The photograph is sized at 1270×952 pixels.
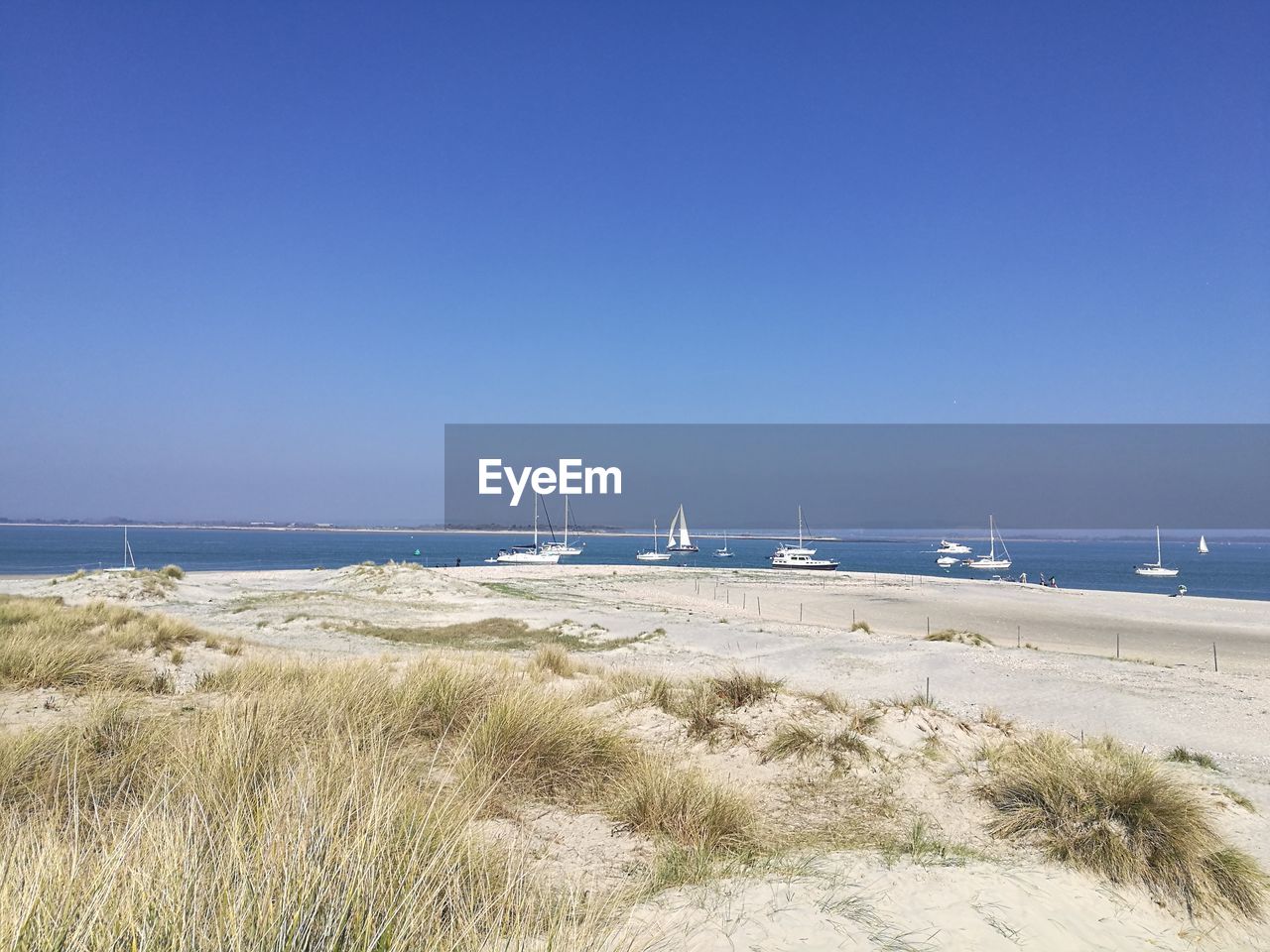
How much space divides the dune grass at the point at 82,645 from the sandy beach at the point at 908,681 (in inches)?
28.0

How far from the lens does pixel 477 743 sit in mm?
6535

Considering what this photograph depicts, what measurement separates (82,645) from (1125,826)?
41.3 feet

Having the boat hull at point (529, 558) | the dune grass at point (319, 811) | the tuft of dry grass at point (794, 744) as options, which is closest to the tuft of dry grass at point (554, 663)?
the dune grass at point (319, 811)

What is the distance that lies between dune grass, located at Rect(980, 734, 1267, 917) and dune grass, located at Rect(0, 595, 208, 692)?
9.58 metres

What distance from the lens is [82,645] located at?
10406 millimetres

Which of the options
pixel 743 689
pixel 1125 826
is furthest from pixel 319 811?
pixel 743 689

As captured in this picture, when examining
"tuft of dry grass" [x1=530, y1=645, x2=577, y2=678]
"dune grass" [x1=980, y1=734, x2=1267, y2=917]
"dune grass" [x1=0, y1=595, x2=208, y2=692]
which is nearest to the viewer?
"dune grass" [x1=980, y1=734, x2=1267, y2=917]

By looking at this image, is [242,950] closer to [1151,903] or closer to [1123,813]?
[1151,903]

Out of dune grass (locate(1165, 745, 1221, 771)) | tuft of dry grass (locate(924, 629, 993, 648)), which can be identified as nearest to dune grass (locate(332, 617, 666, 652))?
tuft of dry grass (locate(924, 629, 993, 648))

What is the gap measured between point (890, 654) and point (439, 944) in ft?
64.4

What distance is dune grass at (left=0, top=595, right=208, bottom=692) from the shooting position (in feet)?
29.1

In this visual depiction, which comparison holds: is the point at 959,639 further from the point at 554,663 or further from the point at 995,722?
the point at 995,722

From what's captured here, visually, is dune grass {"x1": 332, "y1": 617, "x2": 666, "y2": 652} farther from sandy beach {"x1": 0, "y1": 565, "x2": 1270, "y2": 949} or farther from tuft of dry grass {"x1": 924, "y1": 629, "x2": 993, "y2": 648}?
tuft of dry grass {"x1": 924, "y1": 629, "x2": 993, "y2": 648}

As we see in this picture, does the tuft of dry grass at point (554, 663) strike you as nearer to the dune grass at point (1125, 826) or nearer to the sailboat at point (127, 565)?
the dune grass at point (1125, 826)
